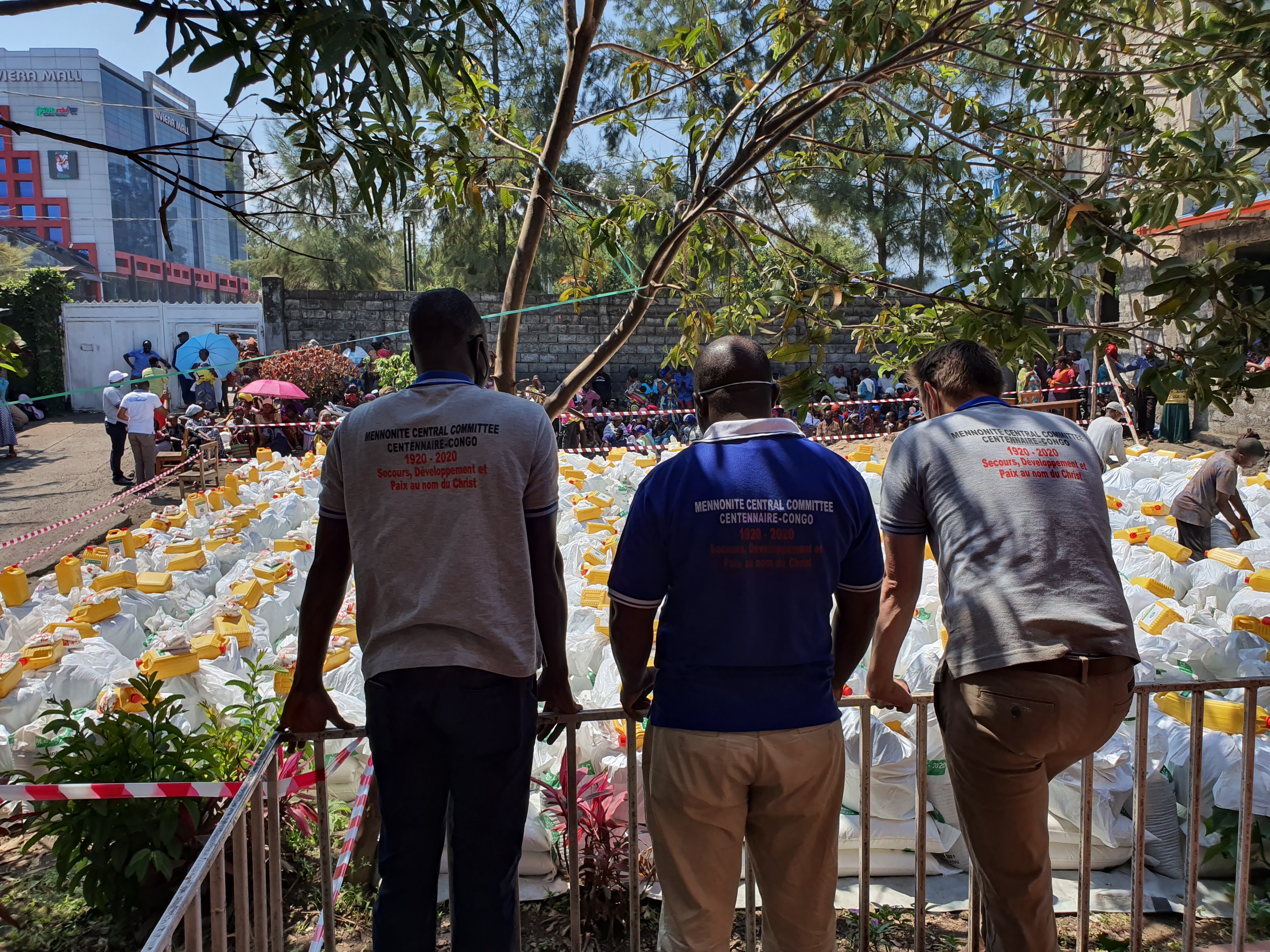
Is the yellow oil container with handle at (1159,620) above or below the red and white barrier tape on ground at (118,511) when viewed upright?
above

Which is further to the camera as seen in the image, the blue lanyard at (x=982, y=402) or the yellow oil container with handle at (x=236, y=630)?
the yellow oil container with handle at (x=236, y=630)

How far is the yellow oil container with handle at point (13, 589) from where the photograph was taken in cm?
532

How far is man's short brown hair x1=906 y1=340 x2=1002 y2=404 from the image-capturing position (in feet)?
7.75

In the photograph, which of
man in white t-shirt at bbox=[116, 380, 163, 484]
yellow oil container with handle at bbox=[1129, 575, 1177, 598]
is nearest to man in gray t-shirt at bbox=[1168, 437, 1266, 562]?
yellow oil container with handle at bbox=[1129, 575, 1177, 598]

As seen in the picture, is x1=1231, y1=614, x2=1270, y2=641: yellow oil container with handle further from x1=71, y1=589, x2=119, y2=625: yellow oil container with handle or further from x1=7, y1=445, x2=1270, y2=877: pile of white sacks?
x1=71, y1=589, x2=119, y2=625: yellow oil container with handle

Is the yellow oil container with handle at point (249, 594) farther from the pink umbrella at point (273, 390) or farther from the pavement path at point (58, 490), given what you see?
the pink umbrella at point (273, 390)

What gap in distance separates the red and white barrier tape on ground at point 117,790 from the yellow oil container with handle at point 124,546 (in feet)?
13.6

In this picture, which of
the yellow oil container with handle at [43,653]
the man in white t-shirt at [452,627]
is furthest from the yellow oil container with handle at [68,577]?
the man in white t-shirt at [452,627]

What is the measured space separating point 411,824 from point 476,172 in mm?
2753

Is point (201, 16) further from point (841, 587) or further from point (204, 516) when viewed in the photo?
point (204, 516)

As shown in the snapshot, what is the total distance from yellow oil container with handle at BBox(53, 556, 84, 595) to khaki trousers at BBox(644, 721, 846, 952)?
4.75 m

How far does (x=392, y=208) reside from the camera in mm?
2443

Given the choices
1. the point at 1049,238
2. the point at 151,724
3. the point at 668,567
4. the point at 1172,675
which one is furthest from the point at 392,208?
the point at 1172,675

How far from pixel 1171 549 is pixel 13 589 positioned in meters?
6.60
